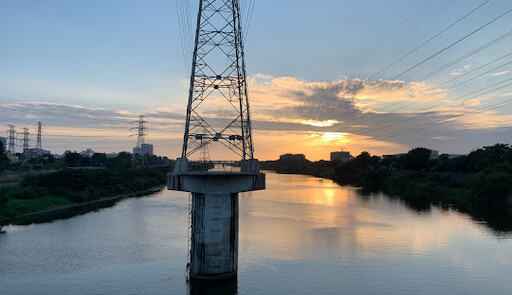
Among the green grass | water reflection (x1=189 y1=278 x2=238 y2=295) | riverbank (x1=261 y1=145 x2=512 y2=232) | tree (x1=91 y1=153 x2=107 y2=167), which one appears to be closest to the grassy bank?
the green grass

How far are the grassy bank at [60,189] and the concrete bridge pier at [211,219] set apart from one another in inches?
1476

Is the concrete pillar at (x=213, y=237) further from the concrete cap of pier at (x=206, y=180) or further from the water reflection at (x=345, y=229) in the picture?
the water reflection at (x=345, y=229)

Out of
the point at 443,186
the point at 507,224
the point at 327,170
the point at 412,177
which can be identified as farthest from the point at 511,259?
A: the point at 327,170

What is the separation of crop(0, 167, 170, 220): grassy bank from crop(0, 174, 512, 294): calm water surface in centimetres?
900

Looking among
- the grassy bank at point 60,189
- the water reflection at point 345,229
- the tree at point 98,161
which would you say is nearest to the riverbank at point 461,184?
the water reflection at point 345,229

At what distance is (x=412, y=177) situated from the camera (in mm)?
105875

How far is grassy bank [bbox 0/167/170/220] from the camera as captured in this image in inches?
2245

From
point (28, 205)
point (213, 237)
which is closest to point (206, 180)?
point (213, 237)

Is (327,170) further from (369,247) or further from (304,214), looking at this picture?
(369,247)

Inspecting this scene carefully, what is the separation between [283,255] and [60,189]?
1975 inches

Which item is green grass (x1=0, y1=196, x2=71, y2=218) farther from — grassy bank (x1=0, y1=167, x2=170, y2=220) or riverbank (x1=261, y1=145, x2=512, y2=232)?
riverbank (x1=261, y1=145, x2=512, y2=232)

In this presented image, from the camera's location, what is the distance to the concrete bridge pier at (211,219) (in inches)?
1024

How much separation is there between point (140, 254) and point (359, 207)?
41976 millimetres

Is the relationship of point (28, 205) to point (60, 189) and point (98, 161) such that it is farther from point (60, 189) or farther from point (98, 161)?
point (98, 161)
